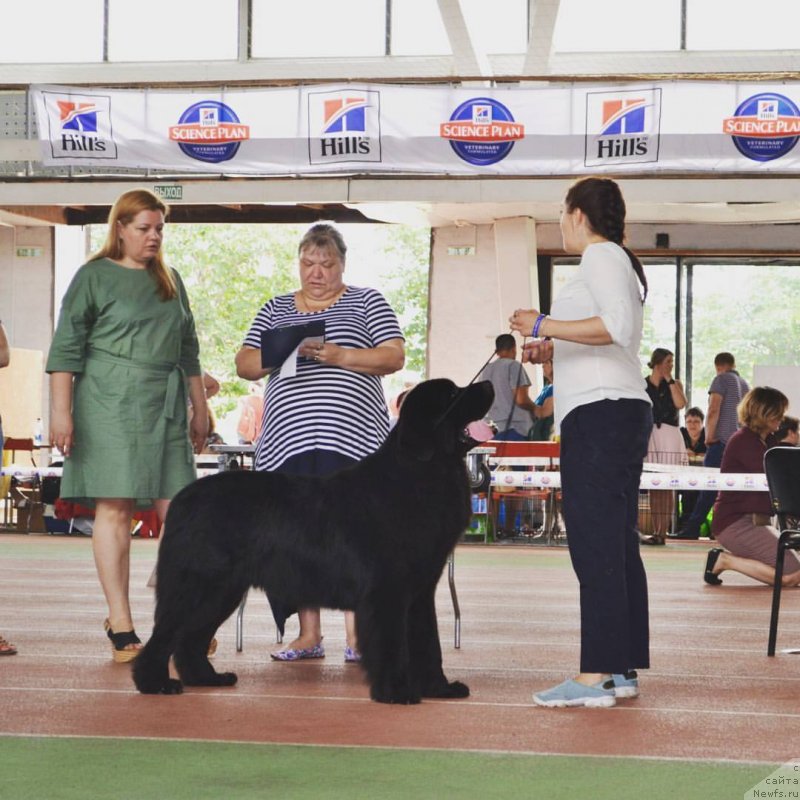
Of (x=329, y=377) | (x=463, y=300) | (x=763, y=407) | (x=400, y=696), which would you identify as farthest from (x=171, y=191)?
(x=400, y=696)

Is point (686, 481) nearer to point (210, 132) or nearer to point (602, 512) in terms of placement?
point (210, 132)

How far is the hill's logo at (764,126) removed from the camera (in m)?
12.1

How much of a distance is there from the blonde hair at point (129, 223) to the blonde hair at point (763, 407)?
4.39 m

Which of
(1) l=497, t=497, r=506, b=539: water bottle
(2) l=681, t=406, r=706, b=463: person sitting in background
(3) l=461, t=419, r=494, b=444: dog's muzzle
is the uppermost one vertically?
(3) l=461, t=419, r=494, b=444: dog's muzzle

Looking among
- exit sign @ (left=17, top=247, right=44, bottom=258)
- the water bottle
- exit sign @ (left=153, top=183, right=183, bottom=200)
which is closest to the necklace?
the water bottle

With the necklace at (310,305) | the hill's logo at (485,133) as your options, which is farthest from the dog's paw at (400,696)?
the hill's logo at (485,133)

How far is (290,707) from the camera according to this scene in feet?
13.6

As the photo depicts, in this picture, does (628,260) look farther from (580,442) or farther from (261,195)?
(261,195)

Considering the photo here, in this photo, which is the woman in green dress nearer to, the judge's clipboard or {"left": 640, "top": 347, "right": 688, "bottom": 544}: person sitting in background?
the judge's clipboard

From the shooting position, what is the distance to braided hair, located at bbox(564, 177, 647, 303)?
4.27m

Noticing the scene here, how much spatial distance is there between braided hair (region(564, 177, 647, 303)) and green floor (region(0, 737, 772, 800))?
5.31ft

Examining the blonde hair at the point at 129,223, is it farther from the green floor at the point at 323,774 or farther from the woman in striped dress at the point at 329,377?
the green floor at the point at 323,774

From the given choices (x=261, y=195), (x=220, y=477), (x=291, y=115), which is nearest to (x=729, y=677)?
(x=220, y=477)

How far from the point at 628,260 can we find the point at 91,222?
16.1 m
